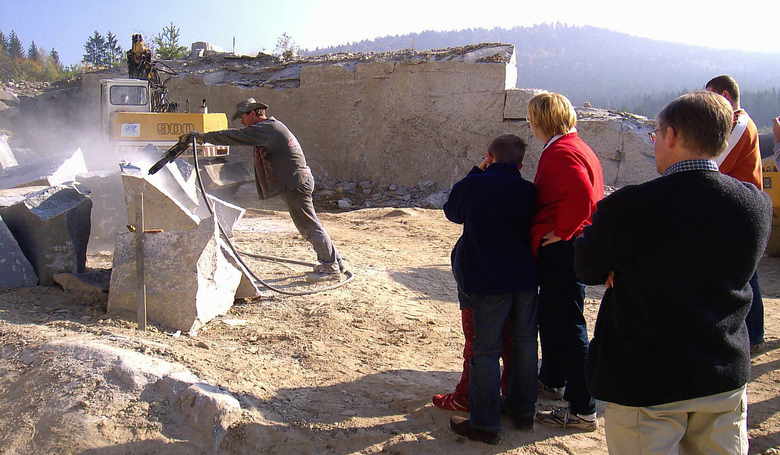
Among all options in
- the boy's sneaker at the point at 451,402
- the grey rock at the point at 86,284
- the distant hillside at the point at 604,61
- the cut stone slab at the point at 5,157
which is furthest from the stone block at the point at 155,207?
the distant hillside at the point at 604,61

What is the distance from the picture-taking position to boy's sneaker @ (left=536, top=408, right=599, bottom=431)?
3.39m

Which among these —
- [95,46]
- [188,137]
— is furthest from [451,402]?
[95,46]

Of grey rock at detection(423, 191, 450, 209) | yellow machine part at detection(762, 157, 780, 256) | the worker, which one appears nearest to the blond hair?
the worker

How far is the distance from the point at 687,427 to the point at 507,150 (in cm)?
151

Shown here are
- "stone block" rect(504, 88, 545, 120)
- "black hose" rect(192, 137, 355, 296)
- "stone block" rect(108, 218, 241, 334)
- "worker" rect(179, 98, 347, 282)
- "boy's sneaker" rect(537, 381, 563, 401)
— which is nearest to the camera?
"boy's sneaker" rect(537, 381, 563, 401)

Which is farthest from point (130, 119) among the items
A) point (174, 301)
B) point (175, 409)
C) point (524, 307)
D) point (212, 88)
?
point (524, 307)

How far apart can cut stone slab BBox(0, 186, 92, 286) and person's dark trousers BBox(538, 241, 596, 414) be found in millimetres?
3719

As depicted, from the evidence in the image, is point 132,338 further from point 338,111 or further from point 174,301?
point 338,111

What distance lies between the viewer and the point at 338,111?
12.9 m

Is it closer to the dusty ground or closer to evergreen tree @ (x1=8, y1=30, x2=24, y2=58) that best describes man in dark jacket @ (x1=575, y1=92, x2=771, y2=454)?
the dusty ground

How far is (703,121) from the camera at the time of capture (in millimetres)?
1996

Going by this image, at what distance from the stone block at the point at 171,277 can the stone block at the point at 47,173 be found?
3.76 m

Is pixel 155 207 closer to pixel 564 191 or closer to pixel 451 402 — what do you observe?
pixel 451 402

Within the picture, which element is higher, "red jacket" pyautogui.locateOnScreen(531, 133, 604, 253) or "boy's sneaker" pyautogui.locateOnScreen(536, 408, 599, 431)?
"red jacket" pyautogui.locateOnScreen(531, 133, 604, 253)
